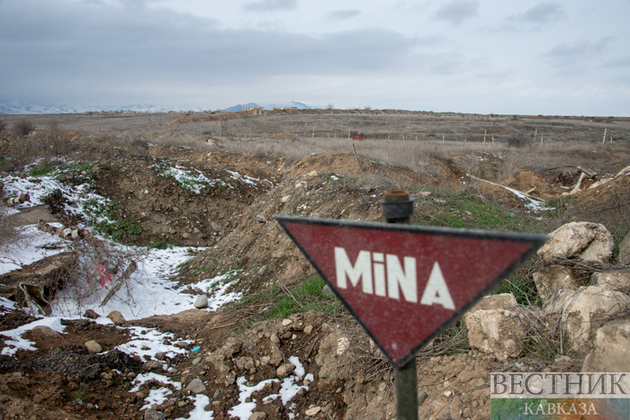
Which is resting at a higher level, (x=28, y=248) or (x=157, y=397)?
(x=28, y=248)

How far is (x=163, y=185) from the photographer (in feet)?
32.1

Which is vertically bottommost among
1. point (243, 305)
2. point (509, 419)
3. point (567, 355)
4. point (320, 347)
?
point (243, 305)

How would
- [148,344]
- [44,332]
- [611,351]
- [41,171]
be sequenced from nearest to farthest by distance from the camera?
[611,351] → [44,332] → [148,344] → [41,171]

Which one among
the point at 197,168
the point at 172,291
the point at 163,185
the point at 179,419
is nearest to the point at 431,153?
the point at 197,168

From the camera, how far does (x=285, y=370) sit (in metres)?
2.83

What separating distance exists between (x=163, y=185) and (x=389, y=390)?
9.04m

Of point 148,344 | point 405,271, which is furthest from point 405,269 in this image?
point 148,344

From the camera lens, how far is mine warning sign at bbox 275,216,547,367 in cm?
80

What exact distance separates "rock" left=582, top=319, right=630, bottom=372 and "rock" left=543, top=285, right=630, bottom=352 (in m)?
0.25

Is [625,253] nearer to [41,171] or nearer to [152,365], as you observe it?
[152,365]

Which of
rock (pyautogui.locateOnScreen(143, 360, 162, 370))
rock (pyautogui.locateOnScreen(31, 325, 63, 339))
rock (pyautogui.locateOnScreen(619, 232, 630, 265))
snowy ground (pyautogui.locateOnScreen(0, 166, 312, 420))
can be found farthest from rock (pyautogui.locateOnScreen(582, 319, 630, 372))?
rock (pyautogui.locateOnScreen(31, 325, 63, 339))

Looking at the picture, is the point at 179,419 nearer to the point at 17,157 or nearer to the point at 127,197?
the point at 127,197

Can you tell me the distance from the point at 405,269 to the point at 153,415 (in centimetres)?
235

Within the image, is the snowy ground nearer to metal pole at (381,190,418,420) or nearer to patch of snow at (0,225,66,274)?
patch of snow at (0,225,66,274)
